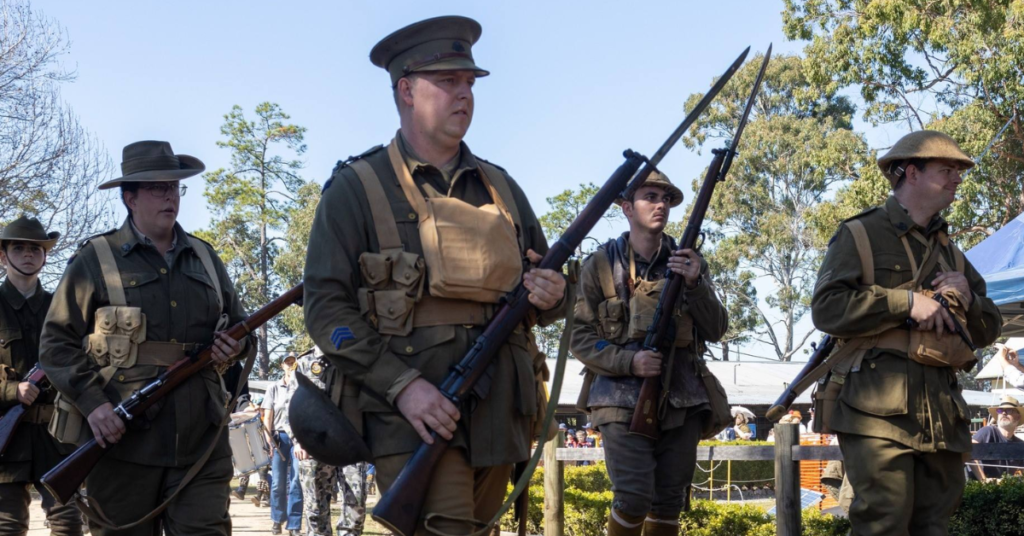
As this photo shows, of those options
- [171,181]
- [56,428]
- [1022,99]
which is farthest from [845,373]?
[1022,99]

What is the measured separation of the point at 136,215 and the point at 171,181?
0.30 metres

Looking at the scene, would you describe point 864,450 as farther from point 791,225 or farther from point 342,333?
point 791,225

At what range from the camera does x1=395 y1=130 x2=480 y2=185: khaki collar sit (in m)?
4.43

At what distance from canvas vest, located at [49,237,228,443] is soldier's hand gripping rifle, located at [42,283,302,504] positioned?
12 centimetres

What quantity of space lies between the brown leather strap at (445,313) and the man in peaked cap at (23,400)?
457 centimetres

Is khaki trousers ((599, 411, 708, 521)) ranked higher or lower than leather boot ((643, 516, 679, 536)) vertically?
higher

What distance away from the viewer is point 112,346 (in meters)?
6.00

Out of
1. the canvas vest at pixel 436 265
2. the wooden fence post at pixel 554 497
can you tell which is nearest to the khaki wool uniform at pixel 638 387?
the wooden fence post at pixel 554 497

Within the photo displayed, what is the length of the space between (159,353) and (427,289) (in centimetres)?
255

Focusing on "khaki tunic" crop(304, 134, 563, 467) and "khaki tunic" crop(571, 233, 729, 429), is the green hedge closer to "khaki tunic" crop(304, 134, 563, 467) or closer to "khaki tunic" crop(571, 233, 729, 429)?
"khaki tunic" crop(571, 233, 729, 429)

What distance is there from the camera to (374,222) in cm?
427

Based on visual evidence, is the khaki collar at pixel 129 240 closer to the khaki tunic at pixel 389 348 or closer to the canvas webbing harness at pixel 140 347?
the canvas webbing harness at pixel 140 347

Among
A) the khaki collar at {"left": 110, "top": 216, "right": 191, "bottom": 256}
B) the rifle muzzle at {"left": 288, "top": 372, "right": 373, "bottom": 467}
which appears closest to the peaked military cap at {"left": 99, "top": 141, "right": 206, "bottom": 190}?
the khaki collar at {"left": 110, "top": 216, "right": 191, "bottom": 256}

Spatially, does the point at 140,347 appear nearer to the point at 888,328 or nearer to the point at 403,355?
the point at 403,355
